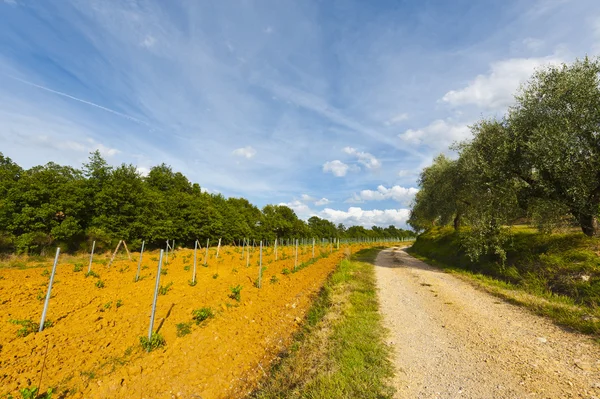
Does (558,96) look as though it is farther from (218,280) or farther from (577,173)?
(218,280)

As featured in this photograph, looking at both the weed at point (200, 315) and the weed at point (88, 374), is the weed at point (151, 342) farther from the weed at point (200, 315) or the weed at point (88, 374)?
the weed at point (200, 315)

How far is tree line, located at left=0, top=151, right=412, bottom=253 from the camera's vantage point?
27.7m

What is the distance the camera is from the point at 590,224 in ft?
45.8

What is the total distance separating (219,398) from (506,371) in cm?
642

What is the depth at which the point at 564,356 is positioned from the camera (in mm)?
6039

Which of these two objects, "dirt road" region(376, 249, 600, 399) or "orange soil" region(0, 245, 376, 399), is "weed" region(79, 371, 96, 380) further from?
"dirt road" region(376, 249, 600, 399)

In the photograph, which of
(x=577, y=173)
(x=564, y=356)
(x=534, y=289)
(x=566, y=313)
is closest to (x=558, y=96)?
(x=577, y=173)

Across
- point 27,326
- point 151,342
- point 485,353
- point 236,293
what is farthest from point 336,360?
point 27,326

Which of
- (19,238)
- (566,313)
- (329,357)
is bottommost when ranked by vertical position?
(329,357)

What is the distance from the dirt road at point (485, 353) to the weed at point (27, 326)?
11.8 metres

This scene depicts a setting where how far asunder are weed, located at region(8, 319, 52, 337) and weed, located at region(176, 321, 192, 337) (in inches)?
185

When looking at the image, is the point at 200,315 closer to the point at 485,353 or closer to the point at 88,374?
the point at 88,374

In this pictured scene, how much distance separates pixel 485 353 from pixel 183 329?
935 centimetres

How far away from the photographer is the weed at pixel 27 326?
28.2 ft
